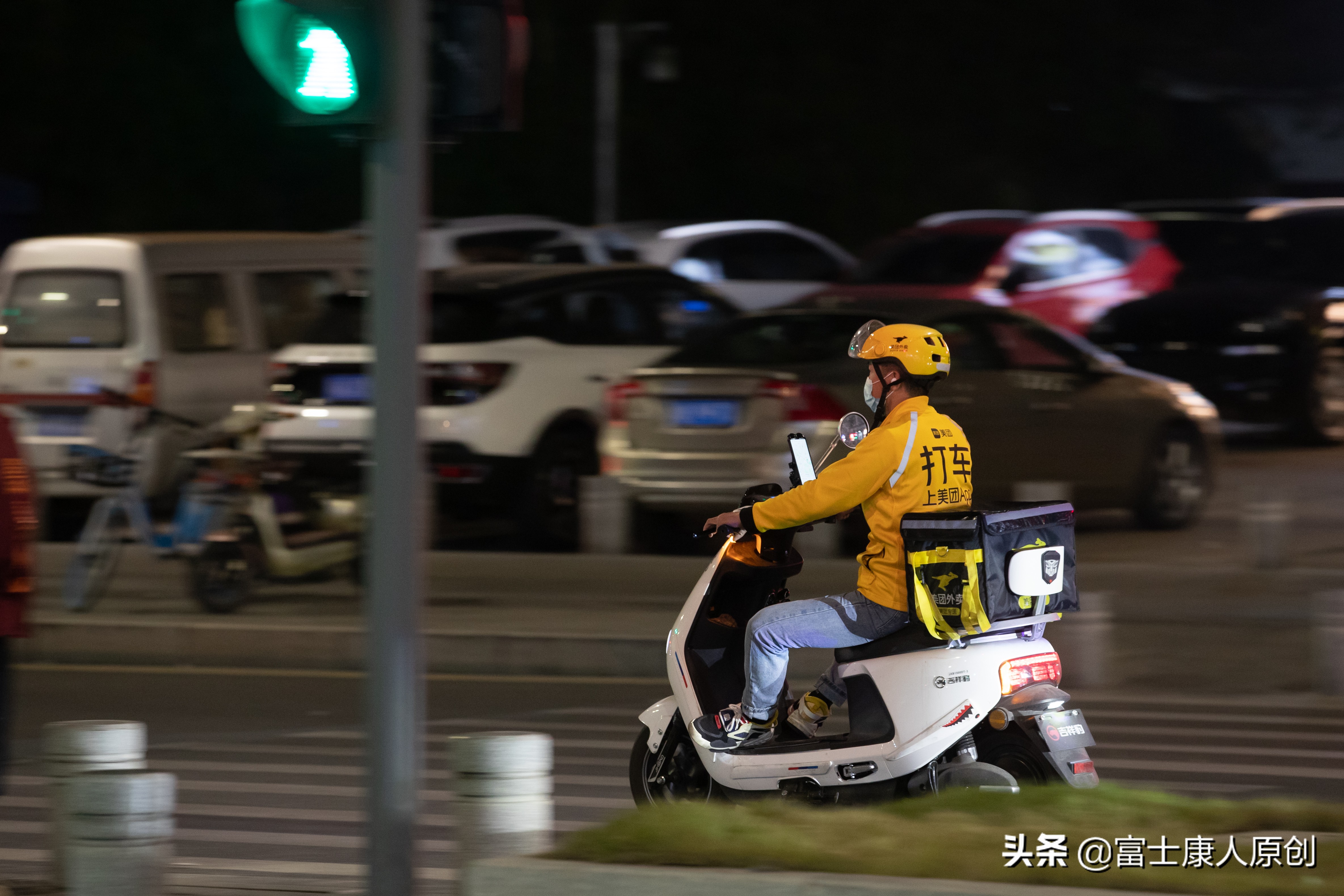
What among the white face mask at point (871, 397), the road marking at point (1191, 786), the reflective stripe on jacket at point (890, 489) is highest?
the white face mask at point (871, 397)

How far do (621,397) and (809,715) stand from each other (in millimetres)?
7372

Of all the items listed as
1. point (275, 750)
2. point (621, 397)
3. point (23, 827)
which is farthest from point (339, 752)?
point (621, 397)

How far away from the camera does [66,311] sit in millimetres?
16312

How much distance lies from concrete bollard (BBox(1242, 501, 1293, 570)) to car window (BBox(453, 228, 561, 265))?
35.7 ft

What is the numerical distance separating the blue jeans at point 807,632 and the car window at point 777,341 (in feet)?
23.6

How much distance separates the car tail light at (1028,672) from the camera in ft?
21.8

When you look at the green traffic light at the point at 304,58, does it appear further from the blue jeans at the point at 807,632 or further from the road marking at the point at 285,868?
the road marking at the point at 285,868

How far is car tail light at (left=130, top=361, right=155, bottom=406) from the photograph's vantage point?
52.2ft

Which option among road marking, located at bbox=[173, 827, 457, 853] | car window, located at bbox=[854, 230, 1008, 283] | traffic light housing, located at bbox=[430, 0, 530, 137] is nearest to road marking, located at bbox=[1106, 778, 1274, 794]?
road marking, located at bbox=[173, 827, 457, 853]

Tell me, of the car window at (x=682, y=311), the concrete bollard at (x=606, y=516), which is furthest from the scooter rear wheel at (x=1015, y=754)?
the car window at (x=682, y=311)

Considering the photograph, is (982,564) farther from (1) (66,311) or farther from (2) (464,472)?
(1) (66,311)

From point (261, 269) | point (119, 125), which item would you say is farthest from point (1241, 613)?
point (119, 125)

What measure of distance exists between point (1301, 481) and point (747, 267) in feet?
25.1

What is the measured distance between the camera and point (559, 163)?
37250mm
